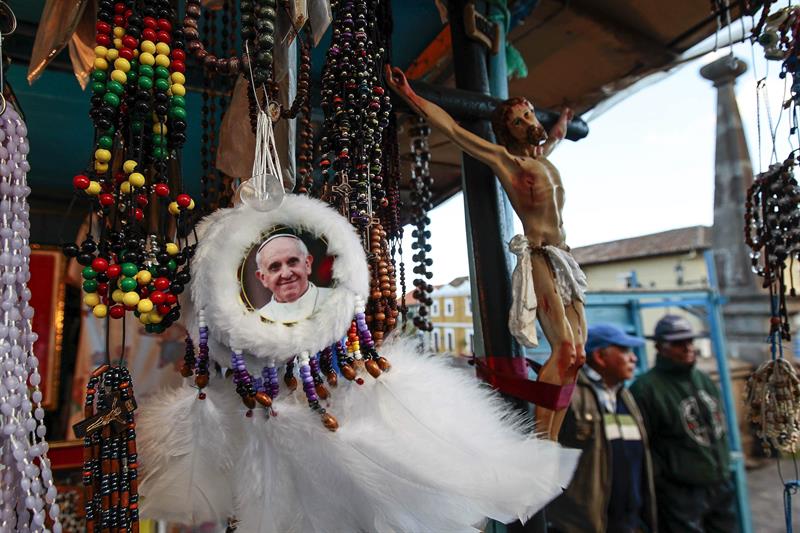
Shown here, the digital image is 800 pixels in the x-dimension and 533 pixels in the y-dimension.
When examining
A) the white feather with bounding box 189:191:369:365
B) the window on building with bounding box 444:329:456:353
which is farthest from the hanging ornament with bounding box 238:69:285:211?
the window on building with bounding box 444:329:456:353

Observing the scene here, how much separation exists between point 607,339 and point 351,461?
2019 millimetres

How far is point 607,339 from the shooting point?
2344 mm

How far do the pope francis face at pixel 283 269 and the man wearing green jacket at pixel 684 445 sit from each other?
2345 millimetres

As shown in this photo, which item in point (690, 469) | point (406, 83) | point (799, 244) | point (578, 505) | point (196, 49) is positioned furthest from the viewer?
point (690, 469)

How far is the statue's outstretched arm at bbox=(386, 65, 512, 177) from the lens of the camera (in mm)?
1123

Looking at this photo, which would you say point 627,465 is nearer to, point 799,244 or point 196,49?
point 799,244

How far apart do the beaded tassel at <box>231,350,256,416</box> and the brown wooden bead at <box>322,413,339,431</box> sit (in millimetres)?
109

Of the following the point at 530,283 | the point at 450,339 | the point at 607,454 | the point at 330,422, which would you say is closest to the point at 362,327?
the point at 330,422

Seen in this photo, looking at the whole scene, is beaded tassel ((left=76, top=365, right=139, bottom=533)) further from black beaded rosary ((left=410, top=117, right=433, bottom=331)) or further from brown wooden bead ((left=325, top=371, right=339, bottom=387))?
black beaded rosary ((left=410, top=117, right=433, bottom=331))

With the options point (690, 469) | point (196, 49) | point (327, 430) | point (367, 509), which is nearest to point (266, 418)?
point (327, 430)

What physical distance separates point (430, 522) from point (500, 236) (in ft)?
2.78

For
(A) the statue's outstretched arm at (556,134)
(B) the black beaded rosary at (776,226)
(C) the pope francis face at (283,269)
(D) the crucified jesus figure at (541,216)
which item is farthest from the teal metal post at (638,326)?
(C) the pope francis face at (283,269)

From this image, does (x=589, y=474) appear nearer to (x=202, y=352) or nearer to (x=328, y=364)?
(x=328, y=364)

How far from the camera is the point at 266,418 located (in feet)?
2.32
